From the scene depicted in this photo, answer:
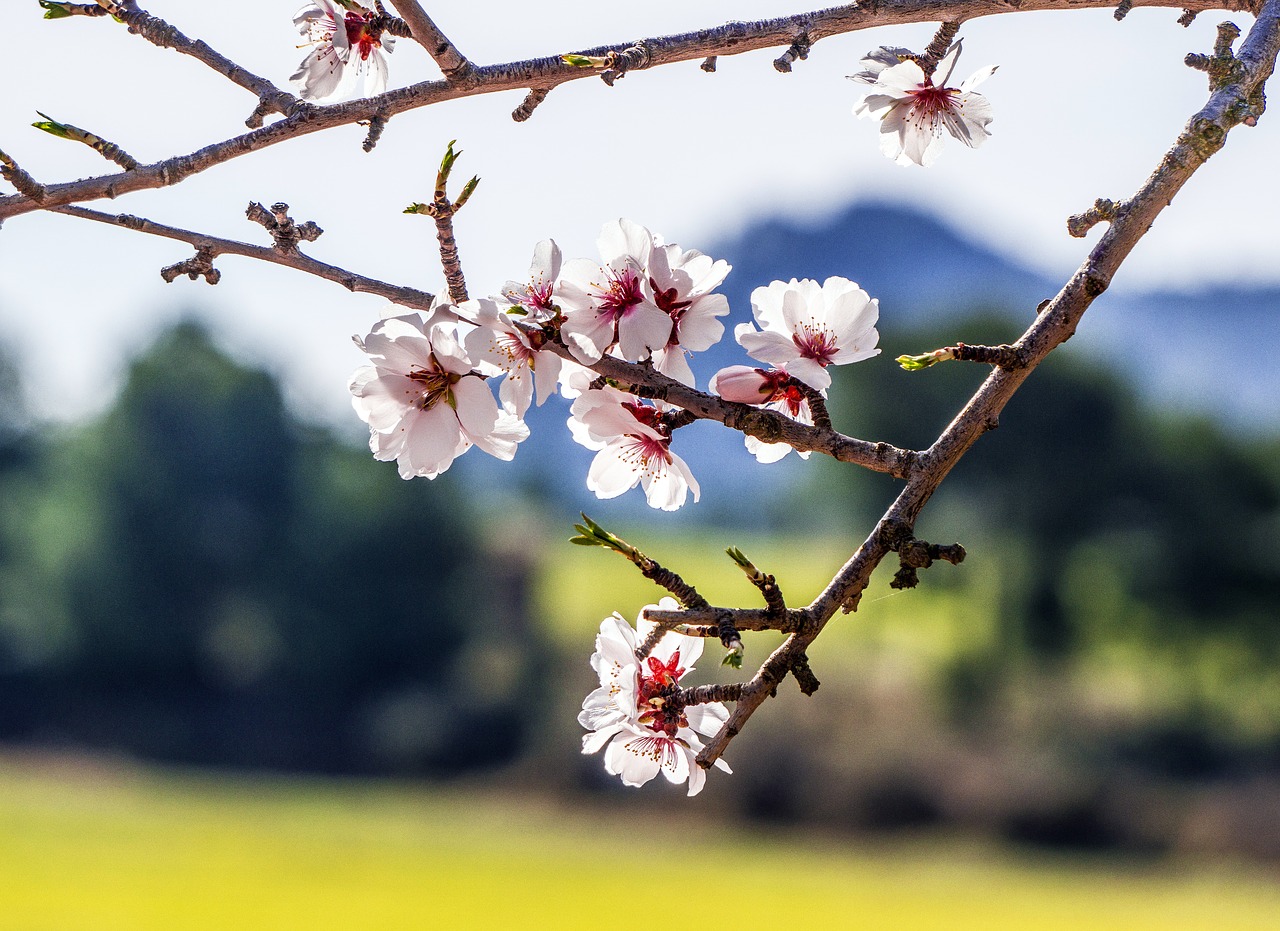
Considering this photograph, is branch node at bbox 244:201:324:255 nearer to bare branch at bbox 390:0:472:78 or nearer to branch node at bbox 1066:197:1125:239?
bare branch at bbox 390:0:472:78

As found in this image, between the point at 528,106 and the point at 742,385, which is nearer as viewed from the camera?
the point at 742,385

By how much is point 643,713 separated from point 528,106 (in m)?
0.73

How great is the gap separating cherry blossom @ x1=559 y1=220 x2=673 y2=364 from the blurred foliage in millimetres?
29295

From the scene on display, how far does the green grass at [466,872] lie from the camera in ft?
78.0

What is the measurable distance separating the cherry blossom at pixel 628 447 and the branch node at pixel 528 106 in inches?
14.1

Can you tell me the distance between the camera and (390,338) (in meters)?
1.29

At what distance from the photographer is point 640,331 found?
1.31 m

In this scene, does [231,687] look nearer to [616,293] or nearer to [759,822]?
[759,822]

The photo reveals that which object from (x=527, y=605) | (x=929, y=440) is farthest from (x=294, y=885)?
(x=929, y=440)

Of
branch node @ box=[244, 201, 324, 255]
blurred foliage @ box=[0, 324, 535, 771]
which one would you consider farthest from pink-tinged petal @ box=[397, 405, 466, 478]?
blurred foliage @ box=[0, 324, 535, 771]

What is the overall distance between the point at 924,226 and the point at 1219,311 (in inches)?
1637

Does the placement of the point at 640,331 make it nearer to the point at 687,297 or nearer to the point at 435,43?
the point at 687,297

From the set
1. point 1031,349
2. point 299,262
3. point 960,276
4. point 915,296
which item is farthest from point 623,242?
point 960,276

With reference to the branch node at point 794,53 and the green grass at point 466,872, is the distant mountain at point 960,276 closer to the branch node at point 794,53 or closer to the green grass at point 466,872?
the green grass at point 466,872
